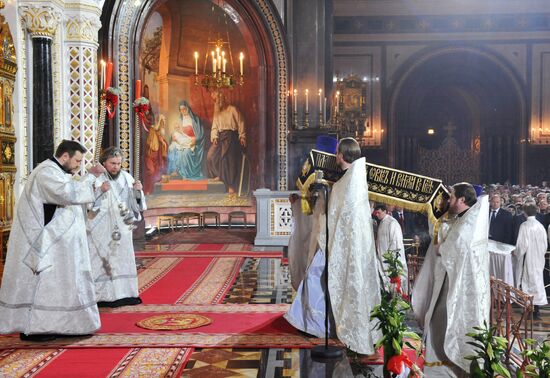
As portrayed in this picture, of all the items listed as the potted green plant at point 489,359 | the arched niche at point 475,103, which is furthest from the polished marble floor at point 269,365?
the arched niche at point 475,103

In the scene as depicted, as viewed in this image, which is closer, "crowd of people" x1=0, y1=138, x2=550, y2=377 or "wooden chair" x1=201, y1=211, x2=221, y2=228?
"crowd of people" x1=0, y1=138, x2=550, y2=377

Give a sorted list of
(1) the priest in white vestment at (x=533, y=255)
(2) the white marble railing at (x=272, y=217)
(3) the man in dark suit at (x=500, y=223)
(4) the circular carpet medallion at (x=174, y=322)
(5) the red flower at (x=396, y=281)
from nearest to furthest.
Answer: (5) the red flower at (x=396, y=281) < (4) the circular carpet medallion at (x=174, y=322) < (1) the priest in white vestment at (x=533, y=255) < (3) the man in dark suit at (x=500, y=223) < (2) the white marble railing at (x=272, y=217)

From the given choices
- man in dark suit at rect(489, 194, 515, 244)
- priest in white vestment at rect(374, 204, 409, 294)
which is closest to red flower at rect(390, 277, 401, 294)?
priest in white vestment at rect(374, 204, 409, 294)

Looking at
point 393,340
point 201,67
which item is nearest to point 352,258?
point 393,340

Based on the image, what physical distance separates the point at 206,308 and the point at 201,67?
439 inches

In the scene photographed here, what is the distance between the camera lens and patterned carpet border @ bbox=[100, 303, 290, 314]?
271 inches

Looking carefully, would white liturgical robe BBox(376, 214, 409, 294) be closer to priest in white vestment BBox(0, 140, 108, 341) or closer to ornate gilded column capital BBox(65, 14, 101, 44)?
priest in white vestment BBox(0, 140, 108, 341)

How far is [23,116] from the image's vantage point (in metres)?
7.77

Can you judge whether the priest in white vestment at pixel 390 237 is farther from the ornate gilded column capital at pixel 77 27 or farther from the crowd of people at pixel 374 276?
the ornate gilded column capital at pixel 77 27

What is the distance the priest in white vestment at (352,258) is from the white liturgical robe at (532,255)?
373cm

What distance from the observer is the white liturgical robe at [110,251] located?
6957 millimetres

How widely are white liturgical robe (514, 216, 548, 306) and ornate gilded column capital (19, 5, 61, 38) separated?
6.43m

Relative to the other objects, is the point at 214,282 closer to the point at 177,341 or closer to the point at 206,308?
the point at 206,308

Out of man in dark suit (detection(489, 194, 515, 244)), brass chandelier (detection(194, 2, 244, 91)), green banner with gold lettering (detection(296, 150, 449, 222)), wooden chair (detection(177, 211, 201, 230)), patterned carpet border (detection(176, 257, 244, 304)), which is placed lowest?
patterned carpet border (detection(176, 257, 244, 304))
